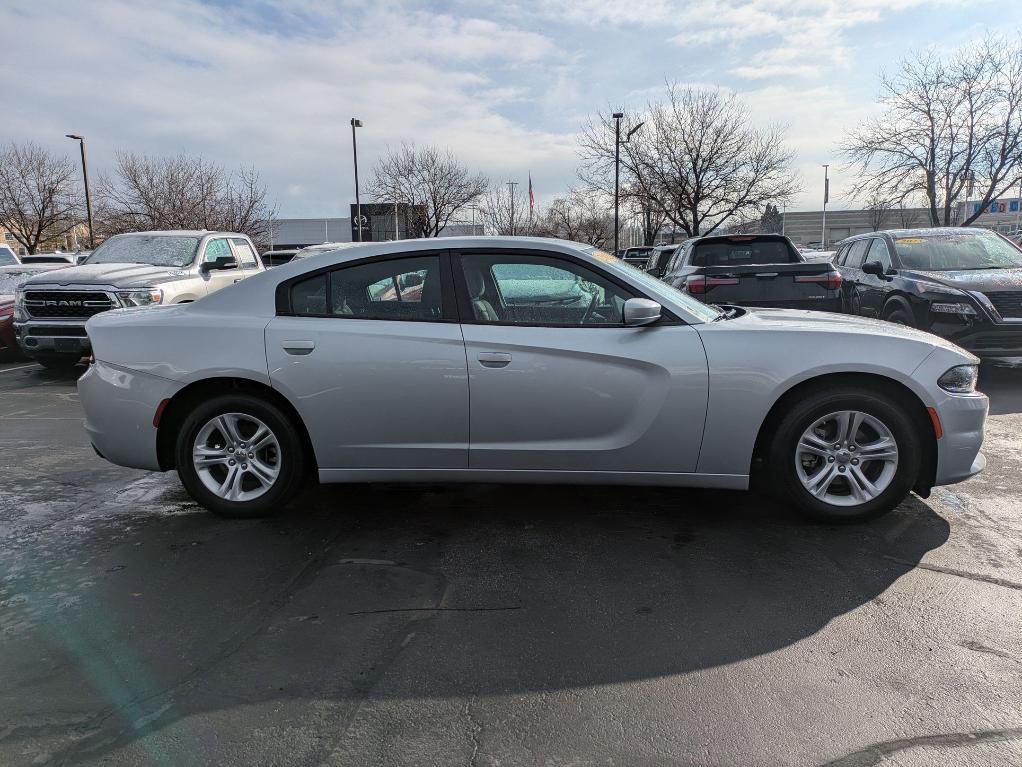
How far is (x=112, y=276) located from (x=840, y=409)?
29.0 ft

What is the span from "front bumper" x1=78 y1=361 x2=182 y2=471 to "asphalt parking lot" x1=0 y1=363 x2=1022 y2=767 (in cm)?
42

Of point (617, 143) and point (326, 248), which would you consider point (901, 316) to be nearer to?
point (326, 248)

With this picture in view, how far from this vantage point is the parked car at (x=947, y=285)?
26.2 ft

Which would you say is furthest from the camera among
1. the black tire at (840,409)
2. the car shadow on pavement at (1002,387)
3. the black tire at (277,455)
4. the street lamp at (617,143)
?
the street lamp at (617,143)

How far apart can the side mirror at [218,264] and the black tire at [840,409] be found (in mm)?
8909

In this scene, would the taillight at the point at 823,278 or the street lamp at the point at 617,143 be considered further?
the street lamp at the point at 617,143

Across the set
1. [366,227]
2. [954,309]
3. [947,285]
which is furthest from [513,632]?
[366,227]

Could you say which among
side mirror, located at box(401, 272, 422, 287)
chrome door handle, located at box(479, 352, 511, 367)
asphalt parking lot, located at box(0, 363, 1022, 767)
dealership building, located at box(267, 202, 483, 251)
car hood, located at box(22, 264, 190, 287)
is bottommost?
asphalt parking lot, located at box(0, 363, 1022, 767)

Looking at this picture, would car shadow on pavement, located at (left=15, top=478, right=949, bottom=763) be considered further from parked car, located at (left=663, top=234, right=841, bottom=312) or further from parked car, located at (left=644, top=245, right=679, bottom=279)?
parked car, located at (left=644, top=245, right=679, bottom=279)

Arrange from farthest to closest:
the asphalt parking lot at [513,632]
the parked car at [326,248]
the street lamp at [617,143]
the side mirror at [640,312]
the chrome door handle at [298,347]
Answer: the street lamp at [617,143]
the parked car at [326,248]
the chrome door handle at [298,347]
the side mirror at [640,312]
the asphalt parking lot at [513,632]

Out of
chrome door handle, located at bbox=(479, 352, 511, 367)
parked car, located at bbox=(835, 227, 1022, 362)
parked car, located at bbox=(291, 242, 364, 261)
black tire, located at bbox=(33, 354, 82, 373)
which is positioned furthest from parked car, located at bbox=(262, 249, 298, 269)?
chrome door handle, located at bbox=(479, 352, 511, 367)

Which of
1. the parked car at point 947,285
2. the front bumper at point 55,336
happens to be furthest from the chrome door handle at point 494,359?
the front bumper at point 55,336

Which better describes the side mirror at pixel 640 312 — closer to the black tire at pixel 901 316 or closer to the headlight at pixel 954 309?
the headlight at pixel 954 309

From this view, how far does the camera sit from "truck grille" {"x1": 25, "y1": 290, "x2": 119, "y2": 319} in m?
9.10
